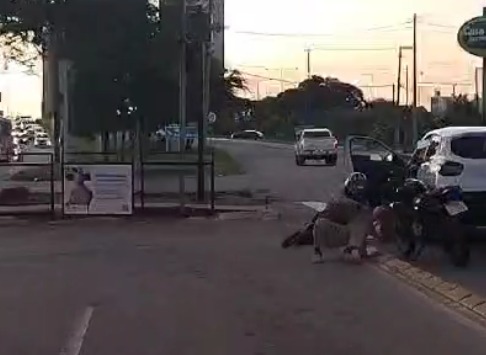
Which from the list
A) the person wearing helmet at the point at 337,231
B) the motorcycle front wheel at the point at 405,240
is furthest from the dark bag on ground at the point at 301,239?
the motorcycle front wheel at the point at 405,240

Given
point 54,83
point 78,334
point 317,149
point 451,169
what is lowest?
point 78,334

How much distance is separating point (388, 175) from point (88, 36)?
19.7 metres

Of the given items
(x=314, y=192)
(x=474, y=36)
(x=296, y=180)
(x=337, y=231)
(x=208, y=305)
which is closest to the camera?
(x=208, y=305)

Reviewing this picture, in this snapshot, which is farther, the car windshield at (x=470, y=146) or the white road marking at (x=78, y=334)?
the car windshield at (x=470, y=146)

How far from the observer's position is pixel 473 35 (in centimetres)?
4297

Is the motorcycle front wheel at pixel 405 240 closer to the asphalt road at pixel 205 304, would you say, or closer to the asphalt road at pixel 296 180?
the asphalt road at pixel 205 304

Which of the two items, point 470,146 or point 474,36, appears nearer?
point 470,146

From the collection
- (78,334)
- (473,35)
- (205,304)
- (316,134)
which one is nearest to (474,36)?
(473,35)

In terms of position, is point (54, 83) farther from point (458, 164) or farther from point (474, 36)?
point (458, 164)

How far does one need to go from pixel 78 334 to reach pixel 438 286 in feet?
15.3

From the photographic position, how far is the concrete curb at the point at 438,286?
455 inches

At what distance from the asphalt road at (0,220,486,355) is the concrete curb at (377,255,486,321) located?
0.22 meters

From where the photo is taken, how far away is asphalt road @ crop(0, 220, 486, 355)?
9.50 metres

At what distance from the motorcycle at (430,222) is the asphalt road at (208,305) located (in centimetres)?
97
